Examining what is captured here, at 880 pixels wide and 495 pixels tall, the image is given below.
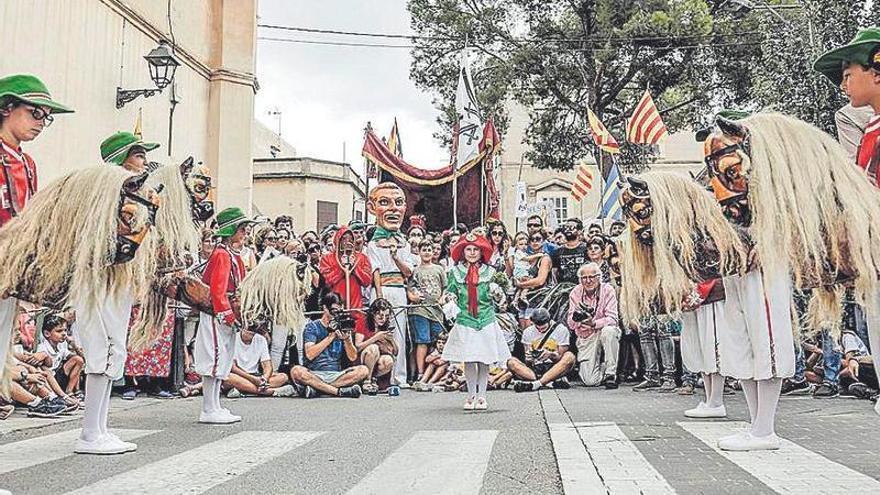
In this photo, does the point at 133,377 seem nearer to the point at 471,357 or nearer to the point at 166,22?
the point at 471,357

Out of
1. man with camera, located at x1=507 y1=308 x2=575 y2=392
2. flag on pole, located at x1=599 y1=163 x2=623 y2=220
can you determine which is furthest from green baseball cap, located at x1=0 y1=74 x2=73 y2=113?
flag on pole, located at x1=599 y1=163 x2=623 y2=220

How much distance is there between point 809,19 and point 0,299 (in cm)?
1418

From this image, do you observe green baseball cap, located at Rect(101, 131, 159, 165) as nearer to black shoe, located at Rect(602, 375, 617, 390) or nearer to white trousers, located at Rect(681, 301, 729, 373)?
Answer: white trousers, located at Rect(681, 301, 729, 373)

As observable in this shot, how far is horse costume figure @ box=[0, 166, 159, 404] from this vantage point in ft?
15.9

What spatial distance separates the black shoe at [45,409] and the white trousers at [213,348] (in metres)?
1.64

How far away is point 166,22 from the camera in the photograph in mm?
18266

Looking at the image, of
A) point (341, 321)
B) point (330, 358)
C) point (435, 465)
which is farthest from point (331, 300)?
point (435, 465)

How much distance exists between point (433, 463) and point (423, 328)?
19.7 ft

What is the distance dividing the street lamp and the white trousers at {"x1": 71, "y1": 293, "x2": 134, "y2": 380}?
33.6ft

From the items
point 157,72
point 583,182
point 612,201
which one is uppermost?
point 157,72

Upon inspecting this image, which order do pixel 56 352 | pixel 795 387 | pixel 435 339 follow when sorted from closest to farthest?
pixel 56 352
pixel 795 387
pixel 435 339

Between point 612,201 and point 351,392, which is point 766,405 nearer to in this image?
point 351,392

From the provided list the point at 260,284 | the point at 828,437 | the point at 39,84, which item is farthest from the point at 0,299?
the point at 828,437

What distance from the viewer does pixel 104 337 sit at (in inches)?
231
